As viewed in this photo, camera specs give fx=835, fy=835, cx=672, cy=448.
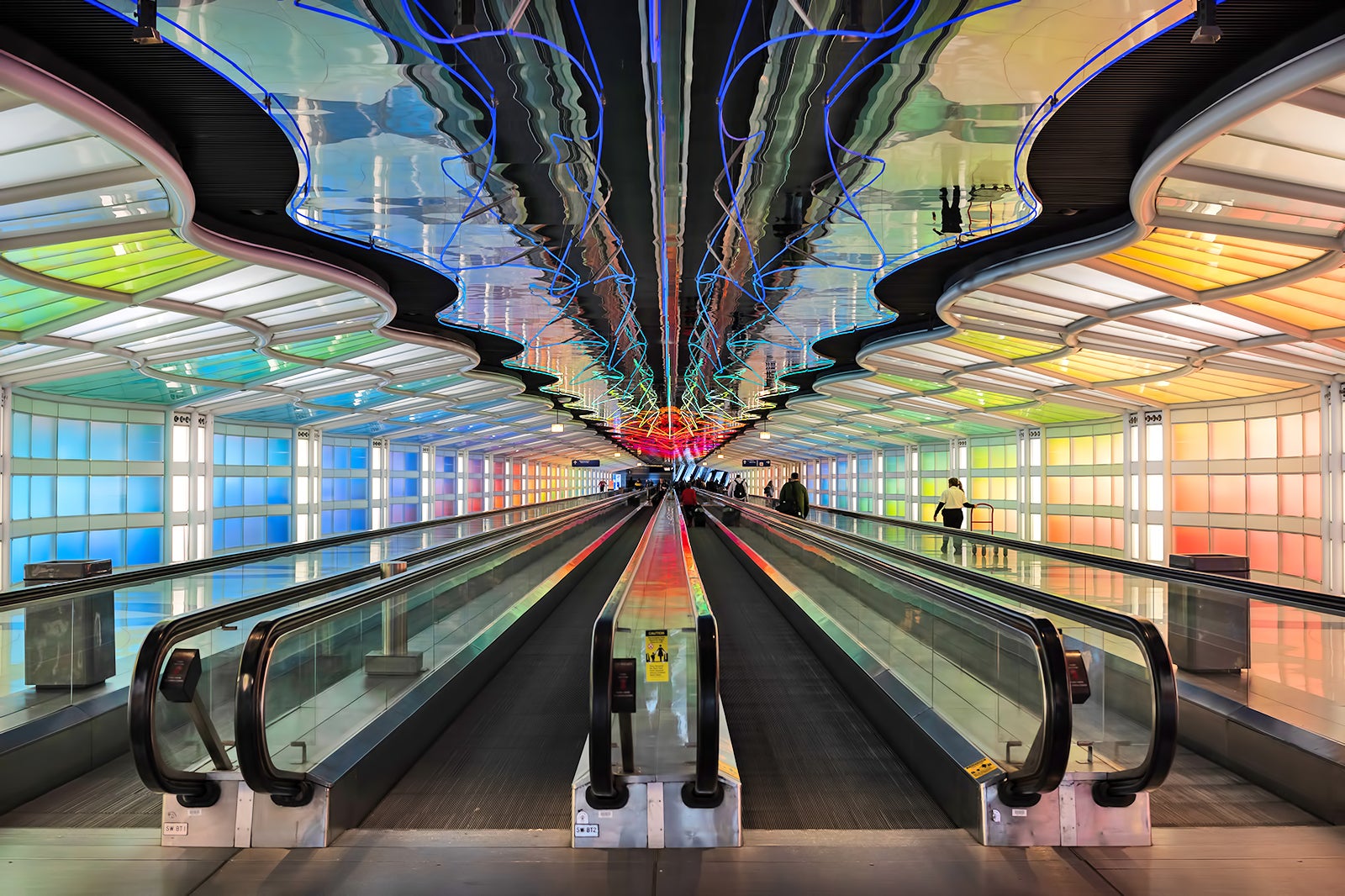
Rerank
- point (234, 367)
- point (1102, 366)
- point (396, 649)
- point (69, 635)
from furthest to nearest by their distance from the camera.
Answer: point (1102, 366)
point (234, 367)
point (396, 649)
point (69, 635)

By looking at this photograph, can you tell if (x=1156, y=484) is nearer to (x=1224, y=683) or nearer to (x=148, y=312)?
(x=1224, y=683)

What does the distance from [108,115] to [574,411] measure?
30785 mm

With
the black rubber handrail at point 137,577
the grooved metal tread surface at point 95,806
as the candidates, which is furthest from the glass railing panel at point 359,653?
the black rubber handrail at point 137,577

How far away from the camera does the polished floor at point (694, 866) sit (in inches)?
159

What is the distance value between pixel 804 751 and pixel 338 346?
14612 mm

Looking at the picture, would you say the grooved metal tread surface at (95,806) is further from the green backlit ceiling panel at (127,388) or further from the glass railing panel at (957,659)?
the green backlit ceiling panel at (127,388)

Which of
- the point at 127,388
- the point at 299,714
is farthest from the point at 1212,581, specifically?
the point at 127,388

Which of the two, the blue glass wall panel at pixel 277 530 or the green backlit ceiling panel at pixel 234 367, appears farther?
the blue glass wall panel at pixel 277 530

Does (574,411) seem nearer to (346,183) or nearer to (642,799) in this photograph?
(346,183)

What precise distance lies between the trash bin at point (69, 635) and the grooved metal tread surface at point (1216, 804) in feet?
24.9

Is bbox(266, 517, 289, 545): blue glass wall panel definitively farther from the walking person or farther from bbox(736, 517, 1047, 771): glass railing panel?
bbox(736, 517, 1047, 771): glass railing panel

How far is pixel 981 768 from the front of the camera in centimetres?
477

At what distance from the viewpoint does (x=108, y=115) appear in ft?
20.3

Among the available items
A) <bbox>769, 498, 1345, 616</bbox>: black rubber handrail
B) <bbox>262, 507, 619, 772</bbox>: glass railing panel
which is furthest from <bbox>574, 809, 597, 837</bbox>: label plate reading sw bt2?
<bbox>769, 498, 1345, 616</bbox>: black rubber handrail
